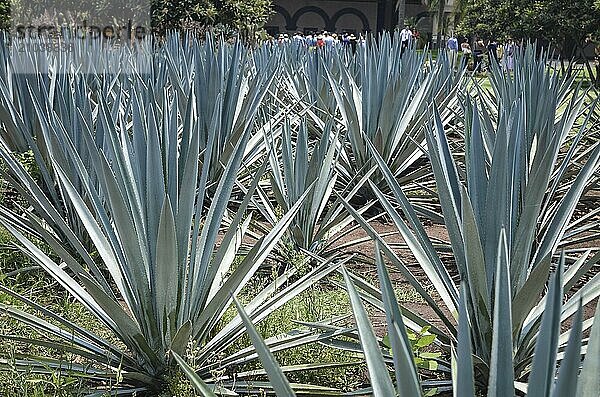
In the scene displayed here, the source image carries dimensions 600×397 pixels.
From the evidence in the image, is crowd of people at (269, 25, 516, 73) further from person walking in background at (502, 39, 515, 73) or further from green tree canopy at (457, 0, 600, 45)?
green tree canopy at (457, 0, 600, 45)

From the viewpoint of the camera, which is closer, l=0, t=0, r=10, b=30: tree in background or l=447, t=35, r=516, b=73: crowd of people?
l=447, t=35, r=516, b=73: crowd of people

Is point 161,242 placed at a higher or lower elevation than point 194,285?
higher

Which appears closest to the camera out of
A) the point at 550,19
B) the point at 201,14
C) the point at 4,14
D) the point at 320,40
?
the point at 201,14

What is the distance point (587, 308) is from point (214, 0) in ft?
46.2

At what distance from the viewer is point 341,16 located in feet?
141

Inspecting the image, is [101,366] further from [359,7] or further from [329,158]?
[359,7]

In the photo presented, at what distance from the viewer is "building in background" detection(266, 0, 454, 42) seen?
4188cm

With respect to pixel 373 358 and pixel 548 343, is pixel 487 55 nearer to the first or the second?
pixel 373 358

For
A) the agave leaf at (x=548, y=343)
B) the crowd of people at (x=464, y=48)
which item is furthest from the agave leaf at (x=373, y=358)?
the crowd of people at (x=464, y=48)

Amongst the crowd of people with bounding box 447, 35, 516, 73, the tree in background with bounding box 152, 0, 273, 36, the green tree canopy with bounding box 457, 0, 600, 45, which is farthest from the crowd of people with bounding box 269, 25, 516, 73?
the tree in background with bounding box 152, 0, 273, 36

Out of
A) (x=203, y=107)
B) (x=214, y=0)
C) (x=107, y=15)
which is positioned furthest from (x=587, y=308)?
(x=107, y=15)

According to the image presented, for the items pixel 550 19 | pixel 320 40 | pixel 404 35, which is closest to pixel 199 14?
pixel 320 40

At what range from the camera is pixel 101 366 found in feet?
7.13

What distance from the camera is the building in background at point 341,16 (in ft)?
137
